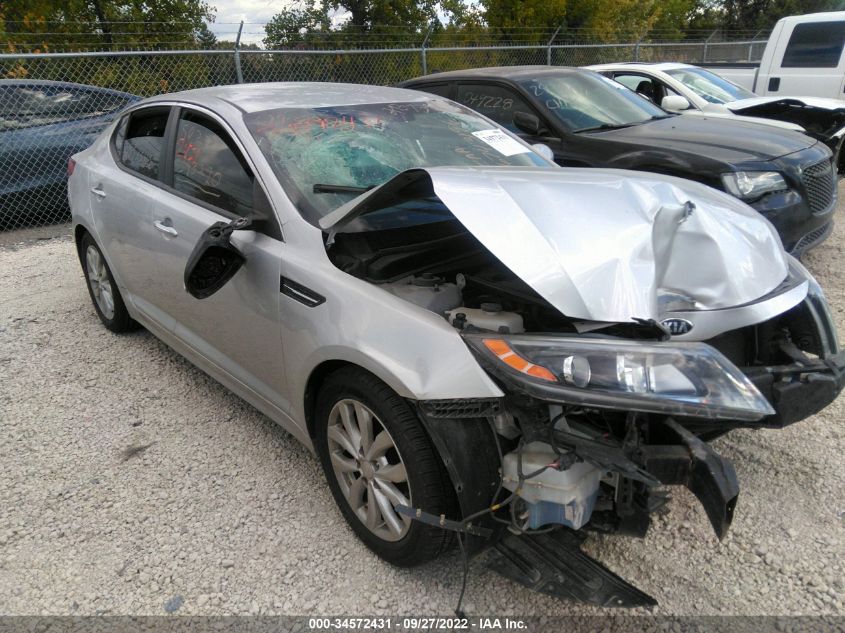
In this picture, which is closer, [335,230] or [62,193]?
[335,230]

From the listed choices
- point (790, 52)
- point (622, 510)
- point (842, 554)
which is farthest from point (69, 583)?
point (790, 52)

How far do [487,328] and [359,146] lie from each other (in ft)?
4.41

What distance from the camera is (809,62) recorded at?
9.55 meters

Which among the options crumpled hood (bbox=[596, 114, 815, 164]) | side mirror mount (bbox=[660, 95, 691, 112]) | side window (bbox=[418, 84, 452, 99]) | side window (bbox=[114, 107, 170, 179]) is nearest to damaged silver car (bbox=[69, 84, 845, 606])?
side window (bbox=[114, 107, 170, 179])

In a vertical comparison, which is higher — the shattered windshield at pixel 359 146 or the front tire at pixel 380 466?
the shattered windshield at pixel 359 146

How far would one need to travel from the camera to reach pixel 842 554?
8.20 ft

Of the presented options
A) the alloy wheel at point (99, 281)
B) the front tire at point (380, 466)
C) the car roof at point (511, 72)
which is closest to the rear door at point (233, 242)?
the front tire at point (380, 466)

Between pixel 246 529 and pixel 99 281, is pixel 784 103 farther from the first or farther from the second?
pixel 246 529

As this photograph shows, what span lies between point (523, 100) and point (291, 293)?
4138mm

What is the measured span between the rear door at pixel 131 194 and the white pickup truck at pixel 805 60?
29.8 feet

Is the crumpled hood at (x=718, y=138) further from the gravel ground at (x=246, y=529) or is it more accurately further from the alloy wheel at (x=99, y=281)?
the alloy wheel at (x=99, y=281)

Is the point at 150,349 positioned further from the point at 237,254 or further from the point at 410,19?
the point at 410,19

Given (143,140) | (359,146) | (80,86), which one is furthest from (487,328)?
(80,86)

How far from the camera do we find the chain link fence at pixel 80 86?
25.6 feet
